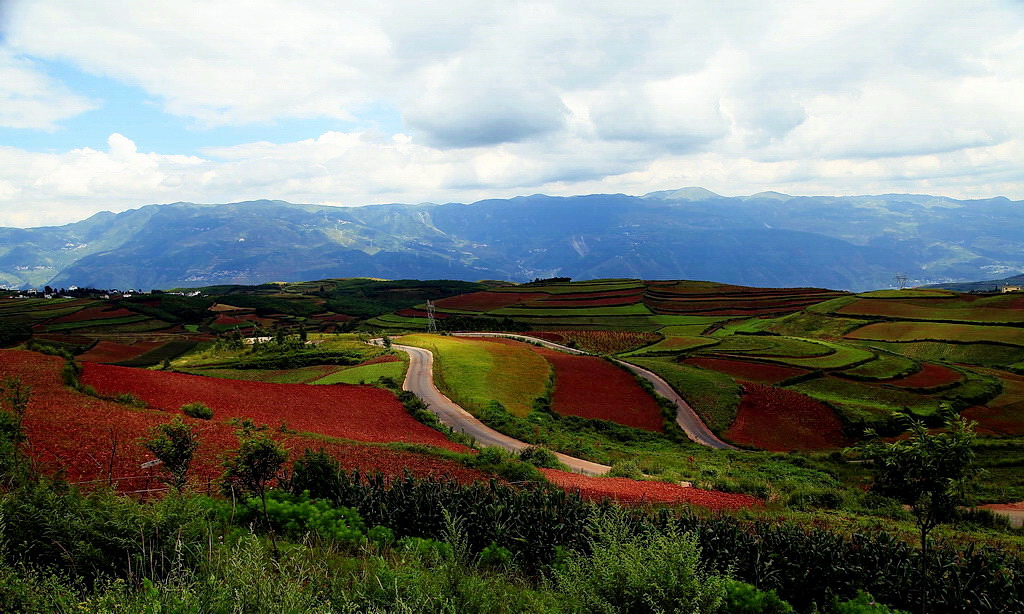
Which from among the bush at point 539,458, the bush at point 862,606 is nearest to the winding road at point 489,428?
the bush at point 539,458

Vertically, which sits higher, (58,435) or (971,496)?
(58,435)

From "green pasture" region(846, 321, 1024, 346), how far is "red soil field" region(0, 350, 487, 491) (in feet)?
247

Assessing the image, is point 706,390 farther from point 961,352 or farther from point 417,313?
point 417,313

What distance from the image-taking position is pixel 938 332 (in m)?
69.6

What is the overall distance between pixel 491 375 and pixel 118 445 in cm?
3211

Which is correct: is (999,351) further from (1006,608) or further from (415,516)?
(415,516)

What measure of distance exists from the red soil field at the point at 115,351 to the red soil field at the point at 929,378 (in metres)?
97.6

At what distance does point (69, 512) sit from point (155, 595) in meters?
4.25

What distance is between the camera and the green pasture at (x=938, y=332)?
6419 centimetres

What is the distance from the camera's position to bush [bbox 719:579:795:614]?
9.38m

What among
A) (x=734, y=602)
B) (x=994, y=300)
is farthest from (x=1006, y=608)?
(x=994, y=300)

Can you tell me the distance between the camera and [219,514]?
1205cm

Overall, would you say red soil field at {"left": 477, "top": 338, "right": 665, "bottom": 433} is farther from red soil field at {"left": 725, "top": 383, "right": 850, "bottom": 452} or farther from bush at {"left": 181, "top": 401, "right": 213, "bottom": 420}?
bush at {"left": 181, "top": 401, "right": 213, "bottom": 420}

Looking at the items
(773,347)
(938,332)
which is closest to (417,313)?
(773,347)
